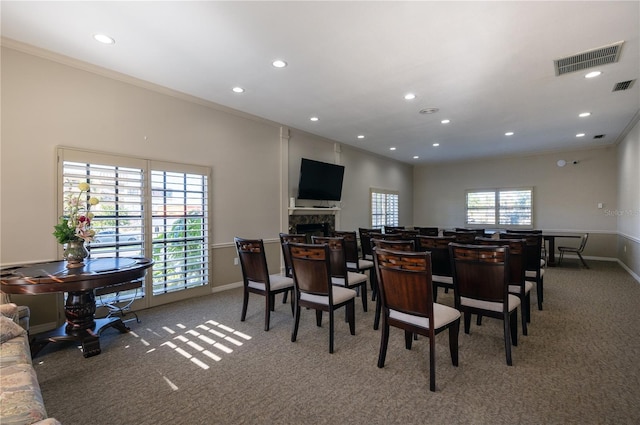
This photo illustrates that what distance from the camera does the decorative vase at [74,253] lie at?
285 centimetres

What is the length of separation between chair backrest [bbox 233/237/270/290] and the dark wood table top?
94 cm

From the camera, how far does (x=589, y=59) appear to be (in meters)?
3.21

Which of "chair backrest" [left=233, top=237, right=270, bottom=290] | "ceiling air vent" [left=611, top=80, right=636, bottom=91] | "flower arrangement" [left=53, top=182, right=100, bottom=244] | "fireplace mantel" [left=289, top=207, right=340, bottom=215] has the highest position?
"ceiling air vent" [left=611, top=80, right=636, bottom=91]

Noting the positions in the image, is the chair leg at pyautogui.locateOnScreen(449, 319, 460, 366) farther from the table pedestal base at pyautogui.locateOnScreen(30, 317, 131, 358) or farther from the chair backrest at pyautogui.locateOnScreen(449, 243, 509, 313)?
the table pedestal base at pyautogui.locateOnScreen(30, 317, 131, 358)

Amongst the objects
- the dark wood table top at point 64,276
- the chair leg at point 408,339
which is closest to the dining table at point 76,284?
the dark wood table top at point 64,276

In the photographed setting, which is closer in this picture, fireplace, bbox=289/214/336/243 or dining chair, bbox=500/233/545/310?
dining chair, bbox=500/233/545/310

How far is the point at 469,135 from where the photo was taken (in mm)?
6391

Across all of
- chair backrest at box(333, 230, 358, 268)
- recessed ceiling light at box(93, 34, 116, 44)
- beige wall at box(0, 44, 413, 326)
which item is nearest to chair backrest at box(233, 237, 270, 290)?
chair backrest at box(333, 230, 358, 268)

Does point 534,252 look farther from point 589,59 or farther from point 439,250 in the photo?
point 589,59

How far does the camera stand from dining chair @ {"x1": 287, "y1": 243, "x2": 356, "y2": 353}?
106 inches

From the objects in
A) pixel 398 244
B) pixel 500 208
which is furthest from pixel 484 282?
pixel 500 208

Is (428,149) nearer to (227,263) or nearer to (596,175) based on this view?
(596,175)

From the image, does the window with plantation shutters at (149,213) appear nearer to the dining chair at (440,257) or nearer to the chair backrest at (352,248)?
the chair backrest at (352,248)

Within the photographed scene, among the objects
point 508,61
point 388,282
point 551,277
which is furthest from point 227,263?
point 551,277
